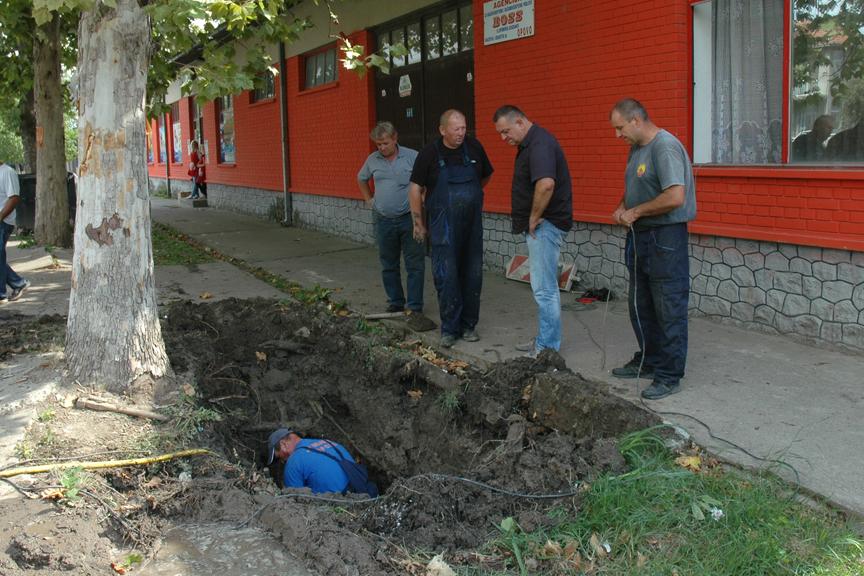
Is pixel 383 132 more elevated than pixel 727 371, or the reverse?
pixel 383 132

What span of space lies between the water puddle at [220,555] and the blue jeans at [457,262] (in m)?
2.96

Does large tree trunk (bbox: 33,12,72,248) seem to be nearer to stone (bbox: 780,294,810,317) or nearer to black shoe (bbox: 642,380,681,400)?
black shoe (bbox: 642,380,681,400)

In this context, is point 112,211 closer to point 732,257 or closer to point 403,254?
point 403,254

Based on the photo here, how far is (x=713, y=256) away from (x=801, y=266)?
82 cm

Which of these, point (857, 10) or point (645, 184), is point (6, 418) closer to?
point (645, 184)

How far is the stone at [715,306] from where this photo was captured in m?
6.18

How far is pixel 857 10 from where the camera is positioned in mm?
5273

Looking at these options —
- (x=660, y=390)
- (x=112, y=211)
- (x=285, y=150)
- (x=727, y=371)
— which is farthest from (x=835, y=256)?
(x=285, y=150)

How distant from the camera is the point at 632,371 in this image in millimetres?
4977

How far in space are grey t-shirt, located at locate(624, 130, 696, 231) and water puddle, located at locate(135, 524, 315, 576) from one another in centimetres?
314

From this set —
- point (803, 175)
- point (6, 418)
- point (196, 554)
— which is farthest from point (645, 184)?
point (6, 418)

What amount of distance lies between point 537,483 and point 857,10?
4518 millimetres

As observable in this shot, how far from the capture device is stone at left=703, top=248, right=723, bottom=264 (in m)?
6.22

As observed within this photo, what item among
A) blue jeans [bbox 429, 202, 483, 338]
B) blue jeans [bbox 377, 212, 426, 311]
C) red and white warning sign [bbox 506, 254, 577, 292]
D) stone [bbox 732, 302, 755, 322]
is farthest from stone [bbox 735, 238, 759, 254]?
blue jeans [bbox 377, 212, 426, 311]
